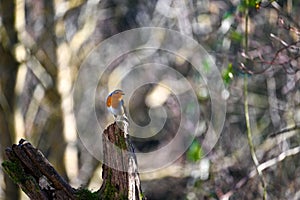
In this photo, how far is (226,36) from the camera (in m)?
7.84

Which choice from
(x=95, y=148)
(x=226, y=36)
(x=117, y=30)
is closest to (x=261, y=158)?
(x=226, y=36)

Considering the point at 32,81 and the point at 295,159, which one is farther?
the point at 32,81

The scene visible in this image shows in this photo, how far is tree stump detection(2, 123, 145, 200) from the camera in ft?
12.2

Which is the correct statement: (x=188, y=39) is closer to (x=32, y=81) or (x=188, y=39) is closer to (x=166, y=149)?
(x=166, y=149)

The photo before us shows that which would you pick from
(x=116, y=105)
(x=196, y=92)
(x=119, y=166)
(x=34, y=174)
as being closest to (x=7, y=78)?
(x=196, y=92)

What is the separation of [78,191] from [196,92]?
5099mm

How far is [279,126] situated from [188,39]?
122 centimetres

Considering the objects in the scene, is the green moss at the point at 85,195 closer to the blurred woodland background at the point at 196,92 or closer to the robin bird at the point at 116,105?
the robin bird at the point at 116,105

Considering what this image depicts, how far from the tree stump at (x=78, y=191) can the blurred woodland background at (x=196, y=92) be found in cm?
421

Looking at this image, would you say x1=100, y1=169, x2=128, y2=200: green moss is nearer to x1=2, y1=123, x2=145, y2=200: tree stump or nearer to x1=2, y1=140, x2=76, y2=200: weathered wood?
x1=2, y1=123, x2=145, y2=200: tree stump

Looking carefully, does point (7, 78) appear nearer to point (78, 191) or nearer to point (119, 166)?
point (78, 191)

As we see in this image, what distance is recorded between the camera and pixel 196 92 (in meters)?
8.82

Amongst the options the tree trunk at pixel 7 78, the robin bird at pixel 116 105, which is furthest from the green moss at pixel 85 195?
the tree trunk at pixel 7 78

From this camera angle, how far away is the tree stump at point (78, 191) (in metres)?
3.71
